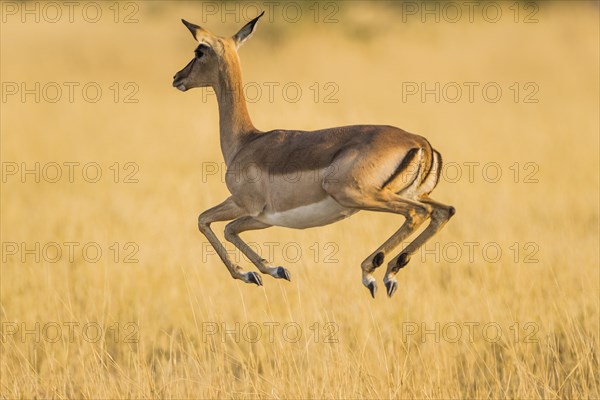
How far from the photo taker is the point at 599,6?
40.6 metres

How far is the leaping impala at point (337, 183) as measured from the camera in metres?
4.84

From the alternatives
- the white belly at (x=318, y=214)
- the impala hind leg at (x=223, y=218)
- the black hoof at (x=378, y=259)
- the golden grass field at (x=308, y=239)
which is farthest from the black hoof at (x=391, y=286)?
the golden grass field at (x=308, y=239)

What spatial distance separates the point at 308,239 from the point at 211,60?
849 cm

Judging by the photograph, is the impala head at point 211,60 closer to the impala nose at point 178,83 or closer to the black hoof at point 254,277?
the impala nose at point 178,83

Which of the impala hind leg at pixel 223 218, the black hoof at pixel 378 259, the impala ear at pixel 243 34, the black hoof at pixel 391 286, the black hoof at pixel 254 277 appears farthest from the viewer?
the impala ear at pixel 243 34

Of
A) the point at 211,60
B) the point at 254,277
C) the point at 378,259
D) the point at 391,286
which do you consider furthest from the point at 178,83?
the point at 391,286

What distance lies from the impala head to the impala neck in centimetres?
8

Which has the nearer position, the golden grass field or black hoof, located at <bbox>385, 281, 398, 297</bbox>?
black hoof, located at <bbox>385, 281, 398, 297</bbox>

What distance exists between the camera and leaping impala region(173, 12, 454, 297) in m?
4.84

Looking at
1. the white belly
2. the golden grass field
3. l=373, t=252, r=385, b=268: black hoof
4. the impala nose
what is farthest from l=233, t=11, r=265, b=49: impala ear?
the golden grass field

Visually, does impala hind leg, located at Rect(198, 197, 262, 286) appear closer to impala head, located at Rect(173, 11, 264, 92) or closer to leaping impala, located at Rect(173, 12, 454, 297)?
leaping impala, located at Rect(173, 12, 454, 297)

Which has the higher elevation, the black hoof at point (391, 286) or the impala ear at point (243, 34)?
the impala ear at point (243, 34)

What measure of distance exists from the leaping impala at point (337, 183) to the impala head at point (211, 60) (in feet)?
→ 0.05

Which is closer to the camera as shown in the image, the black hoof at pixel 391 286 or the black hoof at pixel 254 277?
the black hoof at pixel 391 286
